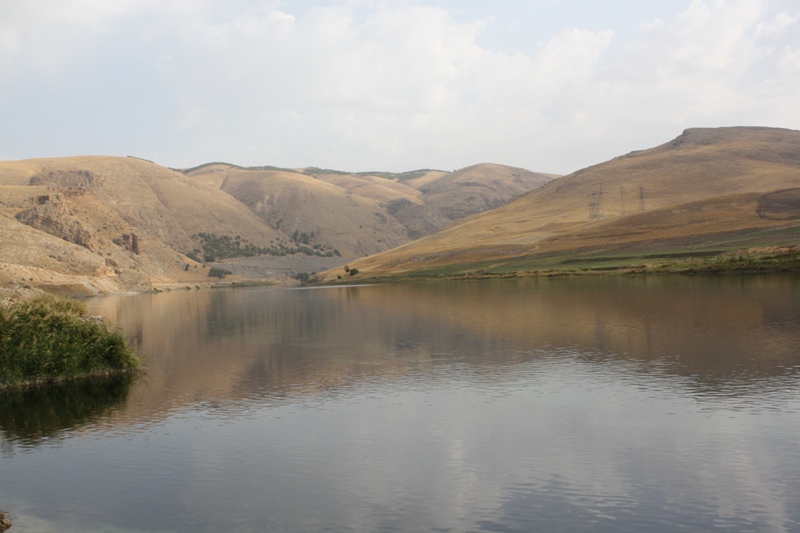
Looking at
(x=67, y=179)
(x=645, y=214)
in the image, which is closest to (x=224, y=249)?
(x=67, y=179)

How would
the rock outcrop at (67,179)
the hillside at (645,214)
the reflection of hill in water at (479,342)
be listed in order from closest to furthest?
the reflection of hill in water at (479,342) < the hillside at (645,214) < the rock outcrop at (67,179)

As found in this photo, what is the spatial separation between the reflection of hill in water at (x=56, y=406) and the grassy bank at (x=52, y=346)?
1.73 feet

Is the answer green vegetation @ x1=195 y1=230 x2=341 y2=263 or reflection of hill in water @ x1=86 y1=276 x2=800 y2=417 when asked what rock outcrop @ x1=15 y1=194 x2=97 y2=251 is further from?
reflection of hill in water @ x1=86 y1=276 x2=800 y2=417

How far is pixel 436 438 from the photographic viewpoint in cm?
1571

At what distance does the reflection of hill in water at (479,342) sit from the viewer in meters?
22.4

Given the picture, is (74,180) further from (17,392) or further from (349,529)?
(349,529)

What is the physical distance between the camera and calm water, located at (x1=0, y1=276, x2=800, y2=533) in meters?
11.6

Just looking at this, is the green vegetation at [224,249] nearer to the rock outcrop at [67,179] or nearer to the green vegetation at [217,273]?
the green vegetation at [217,273]

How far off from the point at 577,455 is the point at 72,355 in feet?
61.4

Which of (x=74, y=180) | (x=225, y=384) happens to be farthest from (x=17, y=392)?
(x=74, y=180)

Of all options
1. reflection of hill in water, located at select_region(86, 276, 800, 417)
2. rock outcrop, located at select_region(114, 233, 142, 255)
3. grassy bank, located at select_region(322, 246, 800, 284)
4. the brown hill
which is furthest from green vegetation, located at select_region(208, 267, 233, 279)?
reflection of hill in water, located at select_region(86, 276, 800, 417)

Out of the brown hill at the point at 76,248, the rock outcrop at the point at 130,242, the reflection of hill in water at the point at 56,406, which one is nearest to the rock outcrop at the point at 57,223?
the brown hill at the point at 76,248

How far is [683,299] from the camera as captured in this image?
4378 cm

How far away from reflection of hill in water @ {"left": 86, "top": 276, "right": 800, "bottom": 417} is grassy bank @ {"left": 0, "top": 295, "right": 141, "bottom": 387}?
1.89 metres
